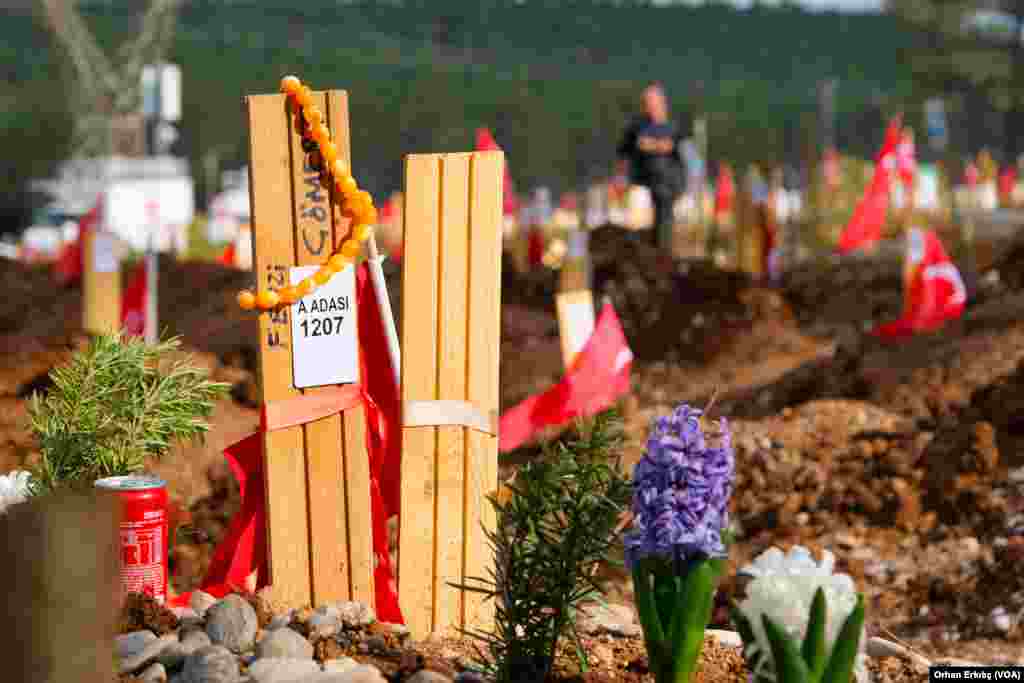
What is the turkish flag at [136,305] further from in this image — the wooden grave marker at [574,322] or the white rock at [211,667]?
the white rock at [211,667]

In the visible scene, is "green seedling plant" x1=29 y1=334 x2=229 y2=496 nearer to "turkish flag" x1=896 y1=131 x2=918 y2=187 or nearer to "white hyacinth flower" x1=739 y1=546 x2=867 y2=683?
"white hyacinth flower" x1=739 y1=546 x2=867 y2=683

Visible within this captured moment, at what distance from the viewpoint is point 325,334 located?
13.8ft

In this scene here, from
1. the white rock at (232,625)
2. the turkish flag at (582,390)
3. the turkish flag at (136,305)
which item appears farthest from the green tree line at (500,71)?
the white rock at (232,625)

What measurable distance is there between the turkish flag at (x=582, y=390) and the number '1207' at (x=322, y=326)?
383 cm

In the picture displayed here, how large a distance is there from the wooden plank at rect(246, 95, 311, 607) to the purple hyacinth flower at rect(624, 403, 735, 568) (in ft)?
3.63

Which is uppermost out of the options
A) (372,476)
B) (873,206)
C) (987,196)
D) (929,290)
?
(987,196)

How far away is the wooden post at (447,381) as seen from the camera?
13.9 feet

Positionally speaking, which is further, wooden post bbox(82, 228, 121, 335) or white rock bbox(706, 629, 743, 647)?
wooden post bbox(82, 228, 121, 335)

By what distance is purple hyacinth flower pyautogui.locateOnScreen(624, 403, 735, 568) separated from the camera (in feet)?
10.9

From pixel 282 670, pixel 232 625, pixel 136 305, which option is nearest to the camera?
pixel 282 670

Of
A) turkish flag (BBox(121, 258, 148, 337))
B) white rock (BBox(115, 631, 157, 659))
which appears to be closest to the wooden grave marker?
turkish flag (BBox(121, 258, 148, 337))

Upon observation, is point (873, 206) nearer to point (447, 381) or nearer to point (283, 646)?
point (447, 381)

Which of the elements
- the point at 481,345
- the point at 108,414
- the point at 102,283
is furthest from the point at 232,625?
the point at 102,283

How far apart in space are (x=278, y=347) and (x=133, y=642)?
83cm
